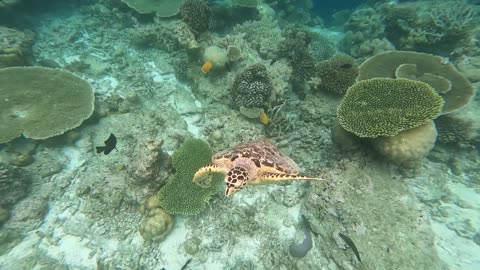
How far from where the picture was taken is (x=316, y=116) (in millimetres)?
6027

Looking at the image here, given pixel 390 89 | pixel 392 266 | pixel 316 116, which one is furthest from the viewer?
pixel 316 116

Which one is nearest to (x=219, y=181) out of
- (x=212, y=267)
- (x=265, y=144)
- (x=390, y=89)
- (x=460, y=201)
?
(x=265, y=144)

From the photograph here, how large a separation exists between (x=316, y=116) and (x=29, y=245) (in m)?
6.54

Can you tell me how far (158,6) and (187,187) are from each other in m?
7.96

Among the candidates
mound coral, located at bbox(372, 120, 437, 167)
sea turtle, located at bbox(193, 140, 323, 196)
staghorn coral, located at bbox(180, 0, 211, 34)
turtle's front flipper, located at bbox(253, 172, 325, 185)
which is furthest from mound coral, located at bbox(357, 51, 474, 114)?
staghorn coral, located at bbox(180, 0, 211, 34)

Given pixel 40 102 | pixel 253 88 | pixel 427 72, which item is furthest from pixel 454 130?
pixel 40 102

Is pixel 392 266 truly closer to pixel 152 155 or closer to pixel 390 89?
pixel 390 89

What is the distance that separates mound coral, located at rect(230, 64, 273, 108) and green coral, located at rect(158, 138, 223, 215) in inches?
68.0

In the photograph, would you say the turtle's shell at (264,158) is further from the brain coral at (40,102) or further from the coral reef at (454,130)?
the brain coral at (40,102)

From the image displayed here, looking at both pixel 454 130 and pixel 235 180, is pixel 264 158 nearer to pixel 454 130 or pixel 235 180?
pixel 235 180

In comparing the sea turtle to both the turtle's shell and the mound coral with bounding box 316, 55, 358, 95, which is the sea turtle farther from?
the mound coral with bounding box 316, 55, 358, 95

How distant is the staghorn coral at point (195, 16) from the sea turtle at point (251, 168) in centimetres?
540

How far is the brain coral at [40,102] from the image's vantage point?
5871 mm

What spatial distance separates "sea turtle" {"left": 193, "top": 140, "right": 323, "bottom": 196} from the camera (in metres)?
3.41
